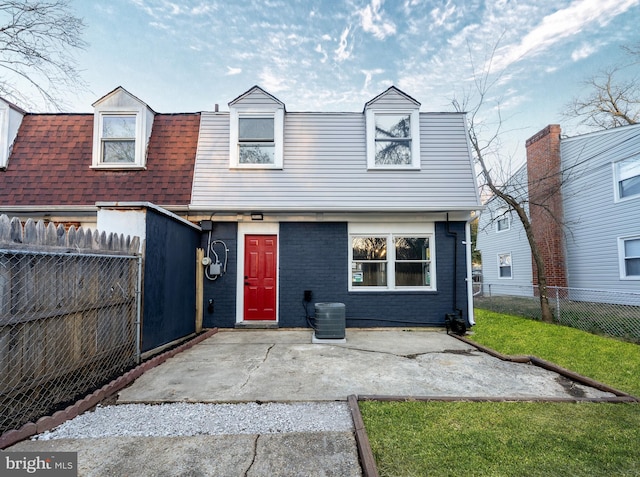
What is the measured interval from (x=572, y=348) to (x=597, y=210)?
8.49 metres

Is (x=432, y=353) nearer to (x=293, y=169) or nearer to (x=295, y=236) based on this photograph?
(x=295, y=236)

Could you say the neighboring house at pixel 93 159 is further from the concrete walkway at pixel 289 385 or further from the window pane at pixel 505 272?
the window pane at pixel 505 272

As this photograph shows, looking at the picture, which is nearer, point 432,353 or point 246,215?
point 432,353

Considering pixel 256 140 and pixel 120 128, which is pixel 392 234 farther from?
pixel 120 128

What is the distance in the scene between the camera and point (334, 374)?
3.96 metres

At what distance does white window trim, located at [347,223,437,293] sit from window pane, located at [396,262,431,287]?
96 mm

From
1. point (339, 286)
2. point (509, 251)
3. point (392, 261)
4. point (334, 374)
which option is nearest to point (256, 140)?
point (339, 286)

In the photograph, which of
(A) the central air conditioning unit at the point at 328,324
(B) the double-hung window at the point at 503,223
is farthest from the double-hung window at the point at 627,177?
(A) the central air conditioning unit at the point at 328,324

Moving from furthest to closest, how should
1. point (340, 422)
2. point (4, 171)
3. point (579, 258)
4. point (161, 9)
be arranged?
point (579, 258)
point (161, 9)
point (4, 171)
point (340, 422)

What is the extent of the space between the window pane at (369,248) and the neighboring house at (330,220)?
25mm

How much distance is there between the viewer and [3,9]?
728cm

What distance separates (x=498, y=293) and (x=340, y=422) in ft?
57.1

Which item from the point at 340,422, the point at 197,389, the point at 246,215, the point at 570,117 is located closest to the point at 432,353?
the point at 340,422

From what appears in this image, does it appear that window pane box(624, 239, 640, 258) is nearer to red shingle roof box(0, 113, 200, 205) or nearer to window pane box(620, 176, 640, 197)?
window pane box(620, 176, 640, 197)
